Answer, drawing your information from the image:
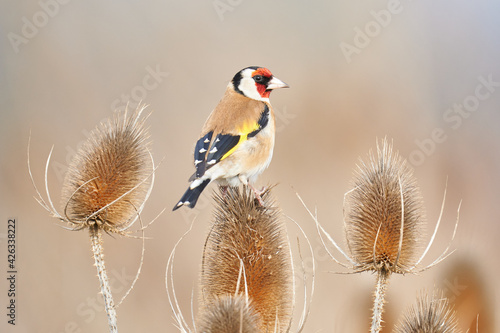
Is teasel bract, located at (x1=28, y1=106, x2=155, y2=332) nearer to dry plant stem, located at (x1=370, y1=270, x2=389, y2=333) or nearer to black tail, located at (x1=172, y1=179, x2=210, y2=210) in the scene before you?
black tail, located at (x1=172, y1=179, x2=210, y2=210)

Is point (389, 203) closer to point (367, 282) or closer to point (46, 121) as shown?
point (367, 282)

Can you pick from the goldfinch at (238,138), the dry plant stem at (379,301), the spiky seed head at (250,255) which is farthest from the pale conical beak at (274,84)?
the dry plant stem at (379,301)

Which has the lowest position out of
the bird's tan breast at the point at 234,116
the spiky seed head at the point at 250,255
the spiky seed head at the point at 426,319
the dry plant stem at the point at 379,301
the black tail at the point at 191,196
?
the spiky seed head at the point at 426,319

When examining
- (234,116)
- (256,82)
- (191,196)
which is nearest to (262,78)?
(256,82)

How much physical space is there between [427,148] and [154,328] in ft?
9.72

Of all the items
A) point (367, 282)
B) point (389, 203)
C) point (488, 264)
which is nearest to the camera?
point (389, 203)

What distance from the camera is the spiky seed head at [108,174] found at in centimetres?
278

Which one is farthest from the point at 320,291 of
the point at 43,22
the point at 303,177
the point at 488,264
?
the point at 43,22

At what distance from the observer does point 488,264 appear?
486 centimetres

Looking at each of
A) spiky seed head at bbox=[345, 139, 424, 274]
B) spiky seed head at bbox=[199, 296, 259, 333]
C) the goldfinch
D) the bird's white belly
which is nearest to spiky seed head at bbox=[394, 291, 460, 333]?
spiky seed head at bbox=[345, 139, 424, 274]

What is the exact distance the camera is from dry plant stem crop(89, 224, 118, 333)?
7.72ft

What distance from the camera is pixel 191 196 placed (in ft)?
9.02

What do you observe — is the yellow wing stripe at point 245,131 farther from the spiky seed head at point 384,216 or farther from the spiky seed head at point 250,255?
the spiky seed head at point 384,216

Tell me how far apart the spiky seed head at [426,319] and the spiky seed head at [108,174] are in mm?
1293
